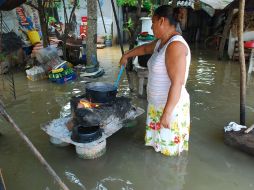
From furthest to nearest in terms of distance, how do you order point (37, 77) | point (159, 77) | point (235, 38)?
point (235, 38)
point (37, 77)
point (159, 77)

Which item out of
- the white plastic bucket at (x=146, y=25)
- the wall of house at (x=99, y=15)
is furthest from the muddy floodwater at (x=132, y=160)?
the wall of house at (x=99, y=15)

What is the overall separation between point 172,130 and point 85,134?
114cm

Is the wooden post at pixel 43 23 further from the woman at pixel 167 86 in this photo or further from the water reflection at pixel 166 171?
the water reflection at pixel 166 171

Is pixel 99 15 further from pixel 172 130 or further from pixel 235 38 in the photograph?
pixel 172 130

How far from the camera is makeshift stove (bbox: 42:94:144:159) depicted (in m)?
3.36

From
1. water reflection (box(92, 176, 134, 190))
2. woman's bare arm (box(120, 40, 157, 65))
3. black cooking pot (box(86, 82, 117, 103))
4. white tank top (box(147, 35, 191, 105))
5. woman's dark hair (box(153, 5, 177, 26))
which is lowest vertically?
water reflection (box(92, 176, 134, 190))

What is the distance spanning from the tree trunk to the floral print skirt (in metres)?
→ 4.70

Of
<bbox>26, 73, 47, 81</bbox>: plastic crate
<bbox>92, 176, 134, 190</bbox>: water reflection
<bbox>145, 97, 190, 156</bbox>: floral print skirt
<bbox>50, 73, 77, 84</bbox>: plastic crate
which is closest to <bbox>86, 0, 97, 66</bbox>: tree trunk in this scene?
<bbox>50, 73, 77, 84</bbox>: plastic crate

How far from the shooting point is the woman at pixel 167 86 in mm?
2745

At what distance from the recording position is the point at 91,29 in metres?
7.55

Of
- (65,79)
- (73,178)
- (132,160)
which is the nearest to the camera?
(73,178)

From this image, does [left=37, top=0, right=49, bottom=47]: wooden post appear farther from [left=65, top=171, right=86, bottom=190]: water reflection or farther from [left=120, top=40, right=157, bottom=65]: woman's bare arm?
[left=65, top=171, right=86, bottom=190]: water reflection

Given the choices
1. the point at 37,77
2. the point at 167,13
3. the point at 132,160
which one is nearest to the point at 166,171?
the point at 132,160

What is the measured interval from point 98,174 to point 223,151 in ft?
6.17
